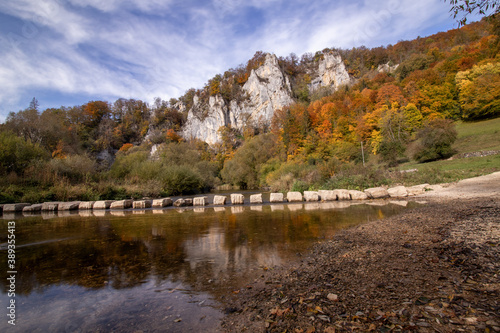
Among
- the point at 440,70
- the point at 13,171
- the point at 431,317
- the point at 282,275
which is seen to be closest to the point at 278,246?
the point at 282,275

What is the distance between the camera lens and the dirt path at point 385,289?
2451 millimetres

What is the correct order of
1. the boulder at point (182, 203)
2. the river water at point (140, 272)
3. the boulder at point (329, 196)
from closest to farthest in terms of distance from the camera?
the river water at point (140, 272) < the boulder at point (329, 196) < the boulder at point (182, 203)

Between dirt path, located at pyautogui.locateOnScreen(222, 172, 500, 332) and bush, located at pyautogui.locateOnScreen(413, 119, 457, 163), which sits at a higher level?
bush, located at pyautogui.locateOnScreen(413, 119, 457, 163)

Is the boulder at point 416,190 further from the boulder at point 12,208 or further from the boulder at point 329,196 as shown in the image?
the boulder at point 12,208

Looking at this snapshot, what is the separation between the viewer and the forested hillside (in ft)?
67.4

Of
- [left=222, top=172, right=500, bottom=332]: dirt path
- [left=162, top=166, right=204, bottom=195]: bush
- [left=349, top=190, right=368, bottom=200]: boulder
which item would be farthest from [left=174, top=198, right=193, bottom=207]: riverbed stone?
[left=222, top=172, right=500, bottom=332]: dirt path

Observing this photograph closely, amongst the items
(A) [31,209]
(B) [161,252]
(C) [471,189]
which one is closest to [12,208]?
(A) [31,209]

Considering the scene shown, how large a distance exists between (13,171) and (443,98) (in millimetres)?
66167

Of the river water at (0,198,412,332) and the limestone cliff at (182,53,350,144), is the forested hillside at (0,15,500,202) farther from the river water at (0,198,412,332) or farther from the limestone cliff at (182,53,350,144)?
the river water at (0,198,412,332)

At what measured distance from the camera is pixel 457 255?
13.3ft

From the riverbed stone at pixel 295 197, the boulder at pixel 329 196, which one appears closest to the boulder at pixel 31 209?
the riverbed stone at pixel 295 197

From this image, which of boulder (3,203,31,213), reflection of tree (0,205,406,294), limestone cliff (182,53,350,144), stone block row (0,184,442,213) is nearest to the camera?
reflection of tree (0,205,406,294)

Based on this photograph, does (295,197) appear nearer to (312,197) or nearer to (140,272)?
(312,197)

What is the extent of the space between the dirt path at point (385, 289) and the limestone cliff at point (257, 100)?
279 feet
